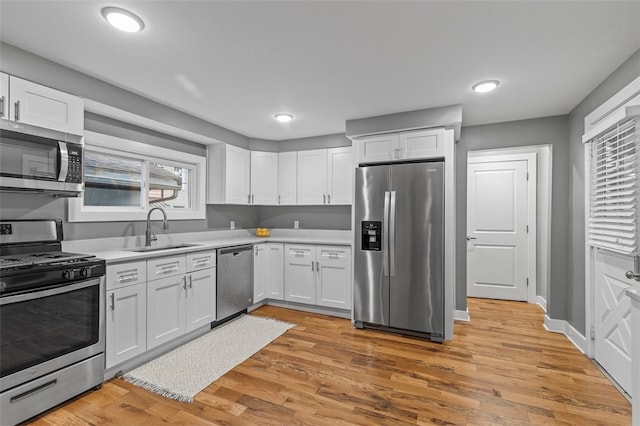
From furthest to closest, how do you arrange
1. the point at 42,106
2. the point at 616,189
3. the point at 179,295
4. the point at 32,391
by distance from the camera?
the point at 179,295
the point at 616,189
the point at 42,106
the point at 32,391

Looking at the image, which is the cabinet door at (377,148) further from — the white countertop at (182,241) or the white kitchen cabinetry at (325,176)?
the white countertop at (182,241)

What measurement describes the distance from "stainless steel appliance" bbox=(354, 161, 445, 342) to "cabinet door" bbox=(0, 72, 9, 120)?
2.95 metres

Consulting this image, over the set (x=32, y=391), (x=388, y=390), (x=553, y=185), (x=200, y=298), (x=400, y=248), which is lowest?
(x=388, y=390)

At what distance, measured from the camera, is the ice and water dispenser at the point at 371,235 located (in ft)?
11.1

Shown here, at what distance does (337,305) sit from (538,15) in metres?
3.28

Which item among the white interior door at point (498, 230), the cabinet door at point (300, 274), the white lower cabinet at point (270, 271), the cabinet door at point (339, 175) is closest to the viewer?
the cabinet door at point (300, 274)

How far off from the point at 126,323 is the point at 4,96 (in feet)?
5.85

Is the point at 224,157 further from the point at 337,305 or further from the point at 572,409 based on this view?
the point at 572,409

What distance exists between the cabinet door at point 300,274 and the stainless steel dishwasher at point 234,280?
50cm

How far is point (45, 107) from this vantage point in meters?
2.15

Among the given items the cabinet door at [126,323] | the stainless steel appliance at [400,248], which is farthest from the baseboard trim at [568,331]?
the cabinet door at [126,323]

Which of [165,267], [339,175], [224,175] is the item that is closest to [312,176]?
[339,175]

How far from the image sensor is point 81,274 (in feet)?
6.87

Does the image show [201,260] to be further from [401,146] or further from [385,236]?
[401,146]
